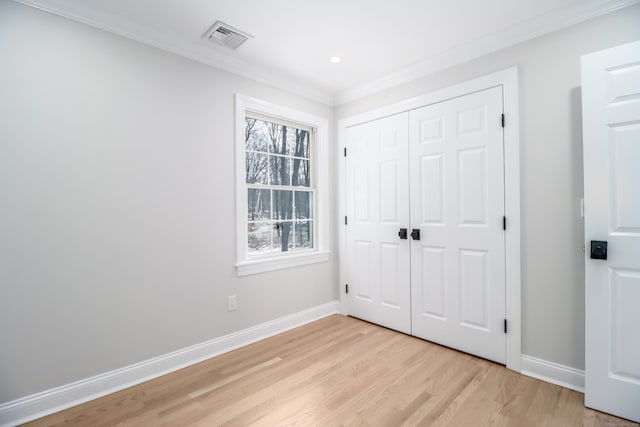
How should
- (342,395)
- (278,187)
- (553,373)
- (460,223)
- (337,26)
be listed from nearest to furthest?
(342,395) → (553,373) → (337,26) → (460,223) → (278,187)

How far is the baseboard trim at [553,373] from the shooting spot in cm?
204

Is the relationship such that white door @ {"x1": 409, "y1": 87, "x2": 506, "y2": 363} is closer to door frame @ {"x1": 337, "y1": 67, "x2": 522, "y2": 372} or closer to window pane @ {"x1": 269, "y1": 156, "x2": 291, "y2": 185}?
door frame @ {"x1": 337, "y1": 67, "x2": 522, "y2": 372}

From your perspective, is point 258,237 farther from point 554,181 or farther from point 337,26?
point 554,181

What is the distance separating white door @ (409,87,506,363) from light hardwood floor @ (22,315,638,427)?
0.97 ft

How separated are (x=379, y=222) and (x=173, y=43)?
249cm

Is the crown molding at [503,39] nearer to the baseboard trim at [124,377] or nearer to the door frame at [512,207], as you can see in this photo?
the door frame at [512,207]

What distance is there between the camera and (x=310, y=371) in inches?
91.8

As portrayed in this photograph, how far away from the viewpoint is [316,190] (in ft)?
11.7

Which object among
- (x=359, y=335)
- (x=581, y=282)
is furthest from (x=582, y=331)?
(x=359, y=335)

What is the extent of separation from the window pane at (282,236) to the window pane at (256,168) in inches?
20.0

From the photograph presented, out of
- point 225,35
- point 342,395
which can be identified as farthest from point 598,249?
point 225,35

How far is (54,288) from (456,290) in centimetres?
301

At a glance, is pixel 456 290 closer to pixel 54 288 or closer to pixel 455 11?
pixel 455 11

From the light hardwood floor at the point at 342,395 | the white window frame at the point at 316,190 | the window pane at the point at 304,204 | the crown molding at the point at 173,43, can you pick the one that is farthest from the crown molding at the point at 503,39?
the light hardwood floor at the point at 342,395
